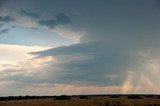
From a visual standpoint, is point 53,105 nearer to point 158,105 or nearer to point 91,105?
point 91,105

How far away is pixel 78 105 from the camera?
80.6 metres

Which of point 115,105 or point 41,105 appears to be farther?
point 41,105

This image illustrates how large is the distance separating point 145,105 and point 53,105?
21.3 metres

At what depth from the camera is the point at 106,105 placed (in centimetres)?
7850

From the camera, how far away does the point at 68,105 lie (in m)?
81.3

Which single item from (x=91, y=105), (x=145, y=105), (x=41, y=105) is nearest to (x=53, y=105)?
(x=41, y=105)

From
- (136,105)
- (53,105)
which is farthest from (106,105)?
(53,105)

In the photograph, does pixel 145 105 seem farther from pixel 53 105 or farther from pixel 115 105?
pixel 53 105

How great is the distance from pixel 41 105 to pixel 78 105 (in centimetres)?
981

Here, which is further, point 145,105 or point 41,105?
point 41,105

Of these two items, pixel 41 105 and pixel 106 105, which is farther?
pixel 41 105

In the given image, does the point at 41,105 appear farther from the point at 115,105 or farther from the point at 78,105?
the point at 115,105

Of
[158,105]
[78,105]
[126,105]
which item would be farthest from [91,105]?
[158,105]

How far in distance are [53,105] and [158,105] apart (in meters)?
24.2
